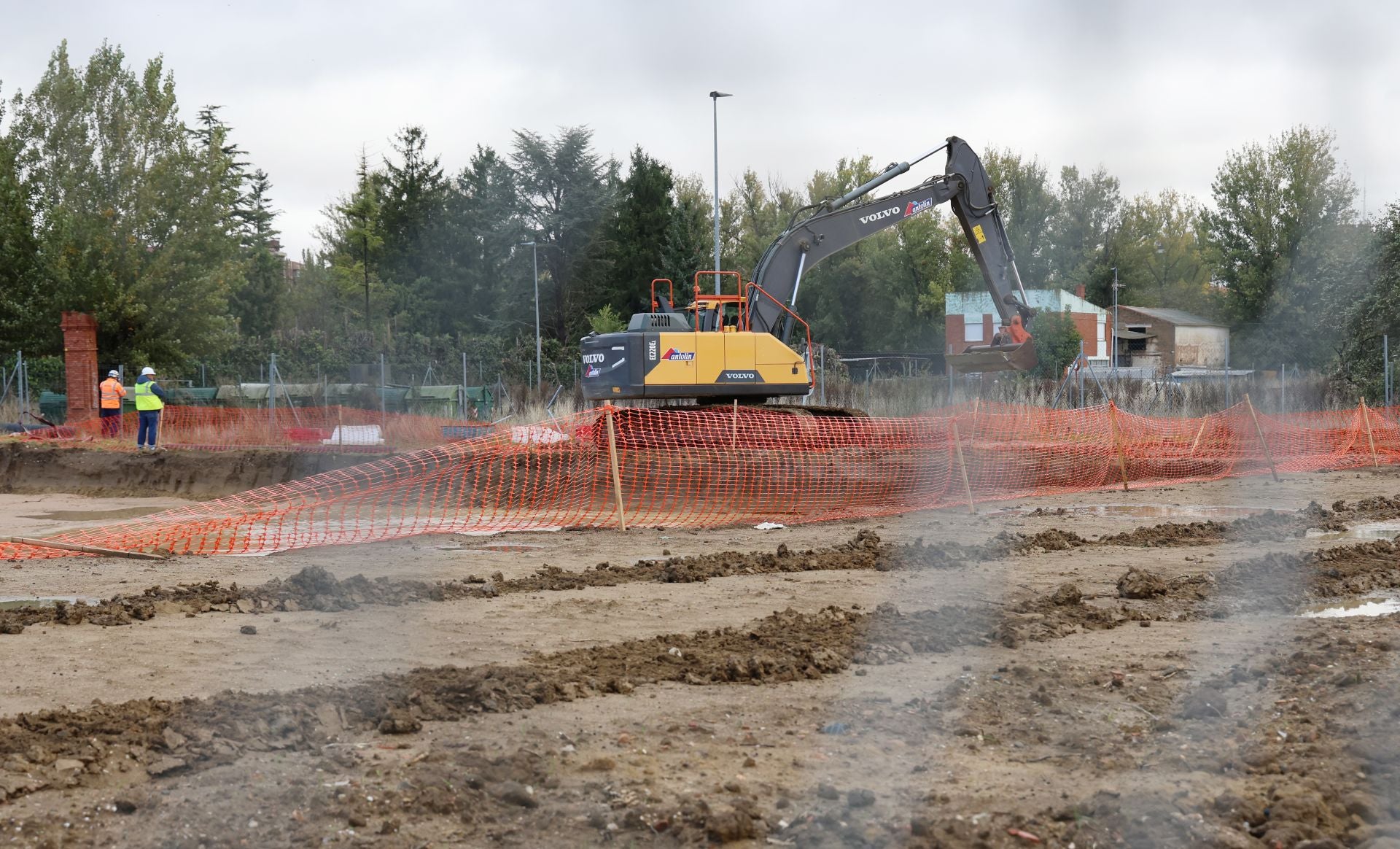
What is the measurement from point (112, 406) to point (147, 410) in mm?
2210

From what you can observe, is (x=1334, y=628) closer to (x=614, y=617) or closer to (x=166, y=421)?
(x=614, y=617)

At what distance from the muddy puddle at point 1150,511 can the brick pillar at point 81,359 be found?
21.6 metres

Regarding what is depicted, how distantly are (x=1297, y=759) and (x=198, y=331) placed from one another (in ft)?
98.5

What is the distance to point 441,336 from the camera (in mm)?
44812

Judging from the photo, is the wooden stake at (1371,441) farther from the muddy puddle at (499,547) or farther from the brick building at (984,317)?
the brick building at (984,317)

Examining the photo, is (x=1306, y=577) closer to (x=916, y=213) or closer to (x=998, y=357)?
(x=998, y=357)

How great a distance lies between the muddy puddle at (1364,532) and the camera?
10992mm

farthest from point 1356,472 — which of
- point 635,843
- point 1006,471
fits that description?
point 635,843

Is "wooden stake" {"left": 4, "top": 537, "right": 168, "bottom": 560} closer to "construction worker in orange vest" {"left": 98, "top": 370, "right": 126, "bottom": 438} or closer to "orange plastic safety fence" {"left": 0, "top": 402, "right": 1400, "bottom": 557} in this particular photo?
"orange plastic safety fence" {"left": 0, "top": 402, "right": 1400, "bottom": 557}

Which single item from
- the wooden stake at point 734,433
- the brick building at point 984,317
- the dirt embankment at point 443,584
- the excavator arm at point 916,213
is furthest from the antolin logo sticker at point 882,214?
the brick building at point 984,317

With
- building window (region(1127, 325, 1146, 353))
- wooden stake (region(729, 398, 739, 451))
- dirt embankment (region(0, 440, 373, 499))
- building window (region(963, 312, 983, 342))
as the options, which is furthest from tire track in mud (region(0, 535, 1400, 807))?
building window (region(1127, 325, 1146, 353))

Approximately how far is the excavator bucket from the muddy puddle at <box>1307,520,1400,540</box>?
15.9 ft

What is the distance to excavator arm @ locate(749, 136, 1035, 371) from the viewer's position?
640 inches

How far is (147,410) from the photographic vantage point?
21672 millimetres
